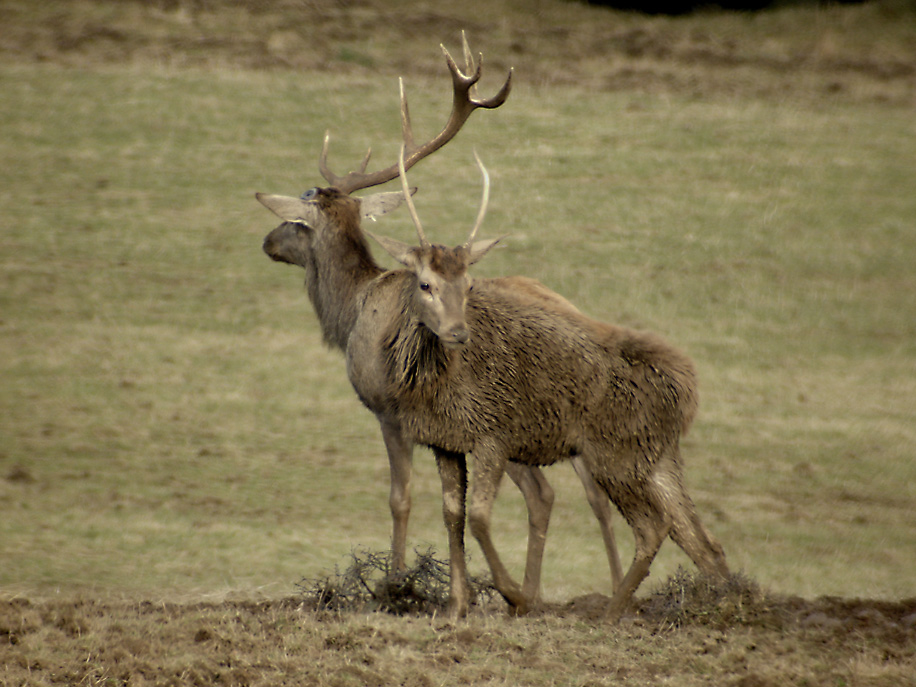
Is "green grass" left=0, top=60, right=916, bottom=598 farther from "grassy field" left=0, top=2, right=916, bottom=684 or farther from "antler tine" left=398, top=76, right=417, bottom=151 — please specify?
"antler tine" left=398, top=76, right=417, bottom=151

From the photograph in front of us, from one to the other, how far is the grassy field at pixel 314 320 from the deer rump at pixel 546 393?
1458mm

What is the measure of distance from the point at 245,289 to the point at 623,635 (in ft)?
34.2

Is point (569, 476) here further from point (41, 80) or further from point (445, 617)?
point (41, 80)

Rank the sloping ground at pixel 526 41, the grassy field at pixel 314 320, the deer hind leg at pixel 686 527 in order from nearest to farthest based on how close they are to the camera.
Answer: the deer hind leg at pixel 686 527
the grassy field at pixel 314 320
the sloping ground at pixel 526 41

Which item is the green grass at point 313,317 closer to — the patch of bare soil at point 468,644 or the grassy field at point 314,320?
the grassy field at point 314,320

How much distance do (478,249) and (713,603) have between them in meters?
2.79

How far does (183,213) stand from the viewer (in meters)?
17.9

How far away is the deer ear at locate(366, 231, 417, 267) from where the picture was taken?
7347 mm

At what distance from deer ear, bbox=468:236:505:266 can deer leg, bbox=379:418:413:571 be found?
5.53 feet

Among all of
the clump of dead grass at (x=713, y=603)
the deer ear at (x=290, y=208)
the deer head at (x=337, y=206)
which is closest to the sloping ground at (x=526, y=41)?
the deer head at (x=337, y=206)

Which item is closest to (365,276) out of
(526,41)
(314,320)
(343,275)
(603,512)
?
(343,275)

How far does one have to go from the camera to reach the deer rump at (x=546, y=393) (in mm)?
7426

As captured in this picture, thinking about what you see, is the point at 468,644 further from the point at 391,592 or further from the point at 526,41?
the point at 526,41

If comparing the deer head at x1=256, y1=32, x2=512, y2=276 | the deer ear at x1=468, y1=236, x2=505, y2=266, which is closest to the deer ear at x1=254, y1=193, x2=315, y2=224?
the deer head at x1=256, y1=32, x2=512, y2=276
